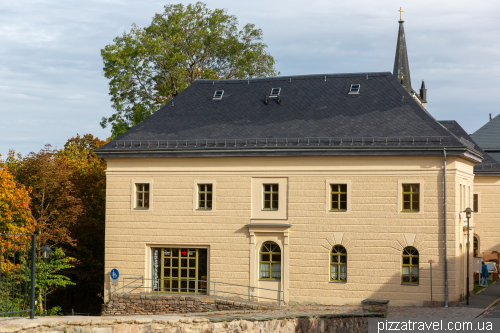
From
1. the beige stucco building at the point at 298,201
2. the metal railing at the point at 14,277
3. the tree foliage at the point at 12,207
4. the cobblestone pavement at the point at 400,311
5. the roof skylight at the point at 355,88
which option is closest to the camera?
the metal railing at the point at 14,277

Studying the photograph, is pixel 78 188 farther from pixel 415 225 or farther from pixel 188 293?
pixel 415 225

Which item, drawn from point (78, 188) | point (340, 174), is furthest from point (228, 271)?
point (78, 188)

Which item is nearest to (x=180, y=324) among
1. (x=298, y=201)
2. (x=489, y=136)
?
(x=298, y=201)

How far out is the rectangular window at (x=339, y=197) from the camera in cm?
2870

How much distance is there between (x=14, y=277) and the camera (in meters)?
12.5

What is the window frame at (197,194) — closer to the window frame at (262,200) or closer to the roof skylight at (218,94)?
the window frame at (262,200)

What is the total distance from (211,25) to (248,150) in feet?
66.1

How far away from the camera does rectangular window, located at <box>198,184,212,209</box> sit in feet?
98.5

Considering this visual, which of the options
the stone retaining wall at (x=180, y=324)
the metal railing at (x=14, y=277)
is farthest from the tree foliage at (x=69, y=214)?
the stone retaining wall at (x=180, y=324)

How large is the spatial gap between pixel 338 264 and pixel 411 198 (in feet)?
13.6

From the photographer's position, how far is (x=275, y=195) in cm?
2941

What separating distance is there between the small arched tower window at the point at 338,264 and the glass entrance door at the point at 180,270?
564cm

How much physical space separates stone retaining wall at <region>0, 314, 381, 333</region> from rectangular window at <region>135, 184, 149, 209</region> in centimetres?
1322

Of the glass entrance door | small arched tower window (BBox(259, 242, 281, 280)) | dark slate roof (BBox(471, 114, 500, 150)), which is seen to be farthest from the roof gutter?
dark slate roof (BBox(471, 114, 500, 150))
